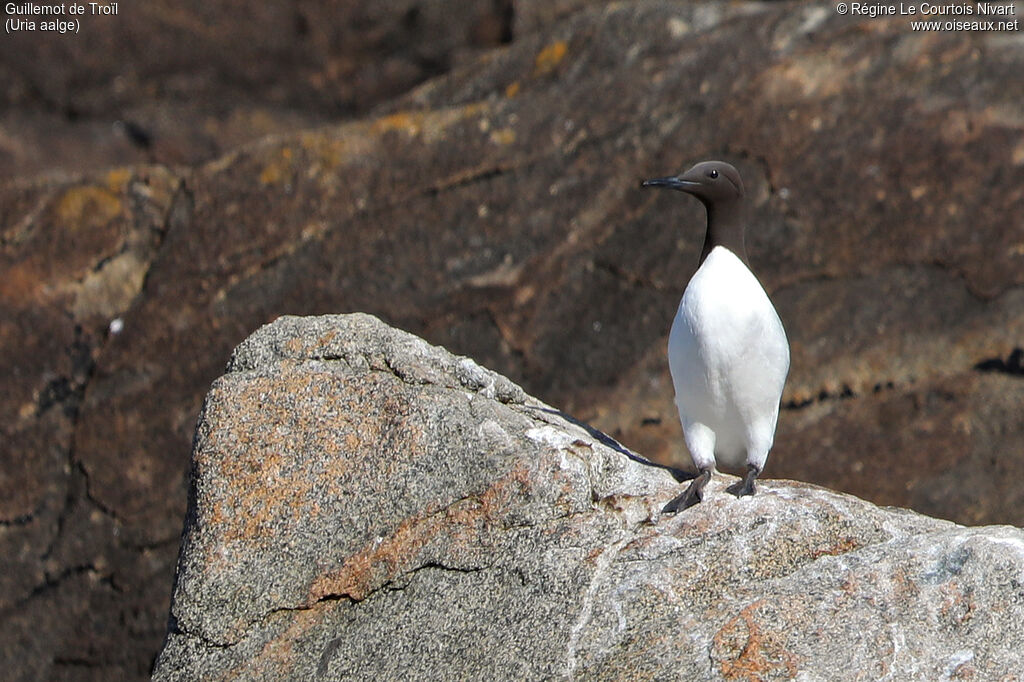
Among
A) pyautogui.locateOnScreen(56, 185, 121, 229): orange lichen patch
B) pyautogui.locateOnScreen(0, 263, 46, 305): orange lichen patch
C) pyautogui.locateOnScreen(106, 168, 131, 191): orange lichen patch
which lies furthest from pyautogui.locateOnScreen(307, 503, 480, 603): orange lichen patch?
pyautogui.locateOnScreen(106, 168, 131, 191): orange lichen patch

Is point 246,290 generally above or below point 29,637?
above

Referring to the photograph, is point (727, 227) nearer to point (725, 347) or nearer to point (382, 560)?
point (725, 347)

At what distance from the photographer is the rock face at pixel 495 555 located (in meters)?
3.86

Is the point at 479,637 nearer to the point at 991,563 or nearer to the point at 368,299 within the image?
the point at 991,563

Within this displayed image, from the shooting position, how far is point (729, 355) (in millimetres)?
4844

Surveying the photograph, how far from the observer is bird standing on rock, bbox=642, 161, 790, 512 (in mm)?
4848

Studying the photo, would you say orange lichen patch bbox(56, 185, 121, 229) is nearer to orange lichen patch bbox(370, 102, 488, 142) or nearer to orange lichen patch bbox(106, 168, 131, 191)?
orange lichen patch bbox(106, 168, 131, 191)

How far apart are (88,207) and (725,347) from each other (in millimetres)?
4497

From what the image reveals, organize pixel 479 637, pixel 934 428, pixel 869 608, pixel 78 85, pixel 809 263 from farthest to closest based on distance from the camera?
pixel 78 85 < pixel 809 263 < pixel 934 428 < pixel 479 637 < pixel 869 608

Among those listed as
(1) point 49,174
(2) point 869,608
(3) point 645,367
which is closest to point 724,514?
(2) point 869,608

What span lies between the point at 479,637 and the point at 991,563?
1609mm

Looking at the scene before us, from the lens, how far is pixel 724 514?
4273mm

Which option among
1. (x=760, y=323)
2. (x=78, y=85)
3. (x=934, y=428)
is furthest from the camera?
(x=78, y=85)

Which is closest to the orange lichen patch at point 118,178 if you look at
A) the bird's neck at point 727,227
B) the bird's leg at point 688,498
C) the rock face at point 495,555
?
the rock face at point 495,555
